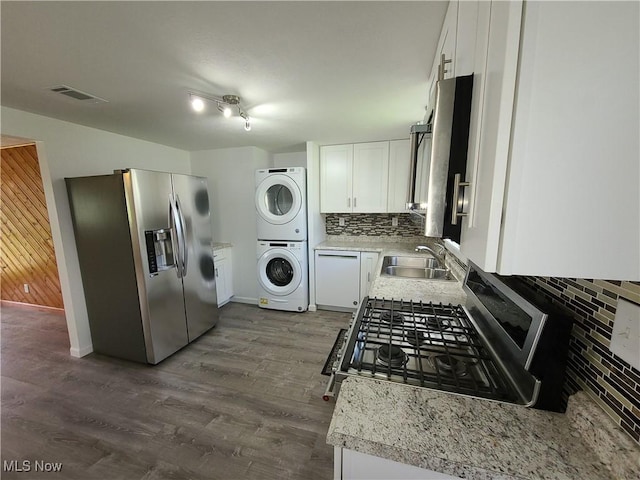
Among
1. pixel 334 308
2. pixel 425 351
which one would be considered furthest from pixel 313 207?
pixel 425 351

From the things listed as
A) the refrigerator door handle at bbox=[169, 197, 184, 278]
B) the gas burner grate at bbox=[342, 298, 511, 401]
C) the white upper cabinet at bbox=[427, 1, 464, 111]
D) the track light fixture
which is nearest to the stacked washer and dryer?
the refrigerator door handle at bbox=[169, 197, 184, 278]

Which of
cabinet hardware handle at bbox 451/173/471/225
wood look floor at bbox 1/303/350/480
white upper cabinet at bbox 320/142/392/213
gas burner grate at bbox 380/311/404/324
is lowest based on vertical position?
wood look floor at bbox 1/303/350/480

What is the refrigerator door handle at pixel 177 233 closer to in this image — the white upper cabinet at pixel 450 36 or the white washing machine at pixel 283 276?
the white washing machine at pixel 283 276

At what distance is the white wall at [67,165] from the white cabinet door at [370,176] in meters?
2.80

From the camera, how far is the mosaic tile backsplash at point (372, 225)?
3477 mm

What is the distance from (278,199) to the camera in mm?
3352

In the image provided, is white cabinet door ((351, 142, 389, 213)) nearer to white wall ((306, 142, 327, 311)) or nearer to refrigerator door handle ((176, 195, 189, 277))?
white wall ((306, 142, 327, 311))

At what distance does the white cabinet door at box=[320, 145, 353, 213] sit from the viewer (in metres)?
3.29

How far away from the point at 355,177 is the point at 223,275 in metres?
2.32

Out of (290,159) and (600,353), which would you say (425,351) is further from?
(290,159)

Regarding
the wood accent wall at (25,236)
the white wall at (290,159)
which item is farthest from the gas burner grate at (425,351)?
the wood accent wall at (25,236)

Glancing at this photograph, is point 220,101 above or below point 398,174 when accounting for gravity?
above

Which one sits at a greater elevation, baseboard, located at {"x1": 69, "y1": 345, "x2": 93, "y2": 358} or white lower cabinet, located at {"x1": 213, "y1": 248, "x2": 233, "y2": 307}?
white lower cabinet, located at {"x1": 213, "y1": 248, "x2": 233, "y2": 307}

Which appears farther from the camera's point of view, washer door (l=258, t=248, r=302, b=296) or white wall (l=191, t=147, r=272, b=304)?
white wall (l=191, t=147, r=272, b=304)
